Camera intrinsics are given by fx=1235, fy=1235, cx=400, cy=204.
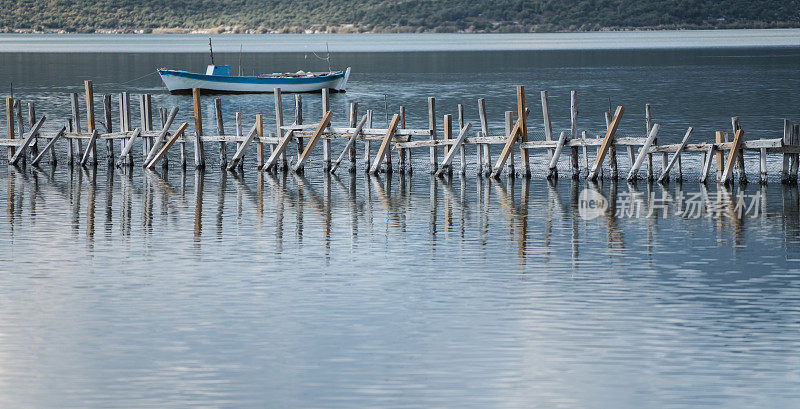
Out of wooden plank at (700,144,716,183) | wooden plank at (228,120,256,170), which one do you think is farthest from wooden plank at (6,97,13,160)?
wooden plank at (700,144,716,183)

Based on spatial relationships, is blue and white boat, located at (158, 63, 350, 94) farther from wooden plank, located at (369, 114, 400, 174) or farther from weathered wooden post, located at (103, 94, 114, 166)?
wooden plank, located at (369, 114, 400, 174)

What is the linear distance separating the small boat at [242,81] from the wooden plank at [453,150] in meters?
42.5

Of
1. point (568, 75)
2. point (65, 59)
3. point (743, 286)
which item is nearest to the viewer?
point (743, 286)

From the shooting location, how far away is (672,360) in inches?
542

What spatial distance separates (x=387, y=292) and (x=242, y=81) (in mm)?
57465

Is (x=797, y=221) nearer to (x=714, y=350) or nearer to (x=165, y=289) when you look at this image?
(x=714, y=350)

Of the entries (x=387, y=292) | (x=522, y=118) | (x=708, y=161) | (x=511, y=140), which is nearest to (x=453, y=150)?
(x=511, y=140)

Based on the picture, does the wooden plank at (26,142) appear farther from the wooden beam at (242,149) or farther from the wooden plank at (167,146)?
the wooden beam at (242,149)

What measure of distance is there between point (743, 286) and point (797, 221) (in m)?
6.36

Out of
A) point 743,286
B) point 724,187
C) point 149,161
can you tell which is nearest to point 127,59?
point 149,161

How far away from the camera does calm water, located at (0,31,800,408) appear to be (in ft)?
42.7

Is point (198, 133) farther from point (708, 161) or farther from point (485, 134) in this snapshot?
point (708, 161)

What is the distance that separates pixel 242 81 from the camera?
73.4 meters

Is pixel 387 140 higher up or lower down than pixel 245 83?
lower down
